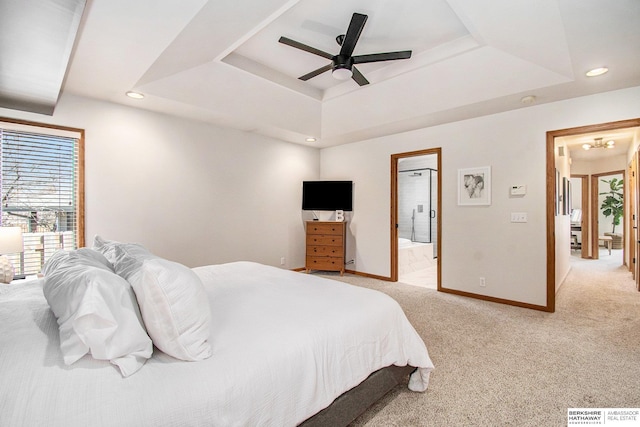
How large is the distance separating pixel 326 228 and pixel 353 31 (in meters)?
3.47

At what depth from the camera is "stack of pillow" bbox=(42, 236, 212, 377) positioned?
3.47 feet

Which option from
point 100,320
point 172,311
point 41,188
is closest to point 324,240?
point 41,188

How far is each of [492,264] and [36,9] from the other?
Result: 4.85 meters

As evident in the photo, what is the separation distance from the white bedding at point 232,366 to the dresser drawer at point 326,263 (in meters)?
3.39

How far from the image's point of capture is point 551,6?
87.0 inches

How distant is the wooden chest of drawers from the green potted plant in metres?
8.45

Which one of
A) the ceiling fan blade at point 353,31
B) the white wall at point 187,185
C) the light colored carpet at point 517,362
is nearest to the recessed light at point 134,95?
the white wall at point 187,185

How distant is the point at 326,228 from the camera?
5.48m

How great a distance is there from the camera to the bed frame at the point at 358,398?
1.44m

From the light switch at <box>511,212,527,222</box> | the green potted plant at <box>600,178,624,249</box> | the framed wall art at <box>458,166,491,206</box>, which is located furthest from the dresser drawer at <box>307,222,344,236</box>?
the green potted plant at <box>600,178,624,249</box>

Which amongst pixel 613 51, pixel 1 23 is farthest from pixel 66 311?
pixel 613 51

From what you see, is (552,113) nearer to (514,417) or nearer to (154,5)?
(514,417)

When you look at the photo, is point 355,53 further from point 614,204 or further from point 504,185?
point 614,204

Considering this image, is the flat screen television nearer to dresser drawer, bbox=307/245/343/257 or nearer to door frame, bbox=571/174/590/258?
dresser drawer, bbox=307/245/343/257
